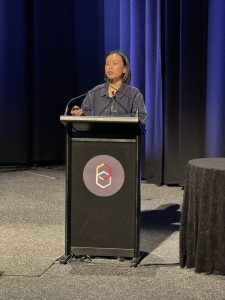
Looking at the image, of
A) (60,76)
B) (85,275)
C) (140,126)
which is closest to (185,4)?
(60,76)

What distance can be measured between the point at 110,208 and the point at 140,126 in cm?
46

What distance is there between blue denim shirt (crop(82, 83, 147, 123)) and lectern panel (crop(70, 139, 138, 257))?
1.08 feet

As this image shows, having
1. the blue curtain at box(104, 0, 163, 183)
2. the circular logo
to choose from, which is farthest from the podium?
the blue curtain at box(104, 0, 163, 183)

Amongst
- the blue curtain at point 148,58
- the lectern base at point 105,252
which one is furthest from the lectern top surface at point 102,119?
the blue curtain at point 148,58

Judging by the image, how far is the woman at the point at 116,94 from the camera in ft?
11.2

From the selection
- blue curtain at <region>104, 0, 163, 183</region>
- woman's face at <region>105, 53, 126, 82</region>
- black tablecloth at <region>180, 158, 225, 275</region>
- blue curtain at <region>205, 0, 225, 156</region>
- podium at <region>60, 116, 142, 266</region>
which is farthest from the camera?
blue curtain at <region>104, 0, 163, 183</region>

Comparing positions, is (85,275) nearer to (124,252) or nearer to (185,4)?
(124,252)

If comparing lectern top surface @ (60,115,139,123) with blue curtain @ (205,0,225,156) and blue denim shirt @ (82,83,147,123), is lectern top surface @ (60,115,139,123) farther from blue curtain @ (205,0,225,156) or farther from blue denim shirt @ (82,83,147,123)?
blue curtain @ (205,0,225,156)

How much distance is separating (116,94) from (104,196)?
0.62 m

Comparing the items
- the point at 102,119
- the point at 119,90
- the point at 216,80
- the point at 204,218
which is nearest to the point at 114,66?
the point at 119,90

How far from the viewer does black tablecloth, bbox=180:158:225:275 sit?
116 inches

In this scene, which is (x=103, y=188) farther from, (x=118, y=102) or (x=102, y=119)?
(x=118, y=102)

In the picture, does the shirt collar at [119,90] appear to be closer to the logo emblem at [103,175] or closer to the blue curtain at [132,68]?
the logo emblem at [103,175]

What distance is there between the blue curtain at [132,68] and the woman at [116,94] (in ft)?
7.14
